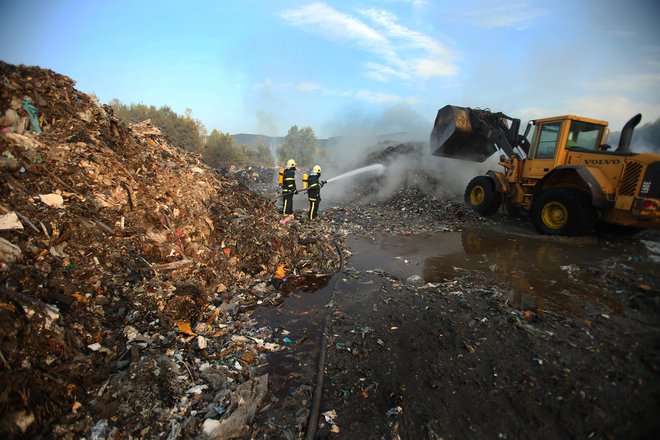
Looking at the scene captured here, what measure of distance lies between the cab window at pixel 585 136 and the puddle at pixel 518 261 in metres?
2.15

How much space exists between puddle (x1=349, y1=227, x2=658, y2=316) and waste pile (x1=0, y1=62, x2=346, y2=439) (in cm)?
140

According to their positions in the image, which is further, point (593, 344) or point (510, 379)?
point (593, 344)

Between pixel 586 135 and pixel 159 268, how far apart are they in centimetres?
903

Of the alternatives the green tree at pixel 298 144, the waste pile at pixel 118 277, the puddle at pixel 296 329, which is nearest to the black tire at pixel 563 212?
the waste pile at pixel 118 277

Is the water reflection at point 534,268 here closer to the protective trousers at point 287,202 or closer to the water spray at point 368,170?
the protective trousers at point 287,202

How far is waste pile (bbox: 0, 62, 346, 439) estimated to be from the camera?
2426 millimetres

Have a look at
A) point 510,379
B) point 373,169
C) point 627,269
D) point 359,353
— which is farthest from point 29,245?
point 373,169

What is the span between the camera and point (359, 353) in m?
3.33

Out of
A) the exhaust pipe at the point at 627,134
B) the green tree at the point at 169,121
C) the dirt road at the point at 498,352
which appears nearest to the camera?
the dirt road at the point at 498,352

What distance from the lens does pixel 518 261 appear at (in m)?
5.83

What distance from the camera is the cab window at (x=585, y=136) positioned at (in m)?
7.12

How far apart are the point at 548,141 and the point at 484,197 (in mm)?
2161

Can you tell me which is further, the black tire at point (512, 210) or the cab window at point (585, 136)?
the black tire at point (512, 210)

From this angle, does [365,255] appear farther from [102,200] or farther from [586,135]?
[586,135]
